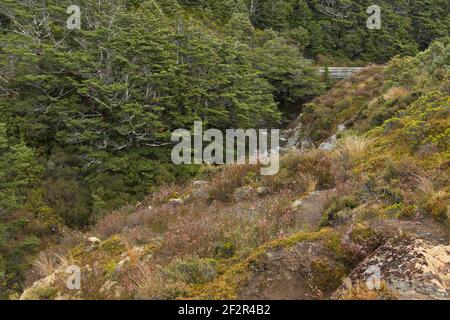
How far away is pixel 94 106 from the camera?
18938 mm

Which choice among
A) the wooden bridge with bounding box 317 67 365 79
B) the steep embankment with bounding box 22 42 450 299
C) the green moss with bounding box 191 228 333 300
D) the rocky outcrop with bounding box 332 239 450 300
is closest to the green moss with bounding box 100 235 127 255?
the steep embankment with bounding box 22 42 450 299

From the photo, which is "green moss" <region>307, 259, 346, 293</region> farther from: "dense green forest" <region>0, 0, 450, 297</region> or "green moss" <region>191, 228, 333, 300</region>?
"dense green forest" <region>0, 0, 450, 297</region>

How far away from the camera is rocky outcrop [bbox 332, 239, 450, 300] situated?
14.9 feet

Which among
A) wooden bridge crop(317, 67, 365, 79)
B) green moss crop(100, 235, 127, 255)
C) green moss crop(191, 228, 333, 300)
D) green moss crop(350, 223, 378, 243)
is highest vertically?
wooden bridge crop(317, 67, 365, 79)

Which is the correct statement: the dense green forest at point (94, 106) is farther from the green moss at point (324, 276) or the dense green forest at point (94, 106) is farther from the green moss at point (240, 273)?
the green moss at point (324, 276)

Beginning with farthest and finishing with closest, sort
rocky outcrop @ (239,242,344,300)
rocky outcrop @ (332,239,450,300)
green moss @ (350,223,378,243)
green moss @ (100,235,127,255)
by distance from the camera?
green moss @ (100,235,127,255)
green moss @ (350,223,378,243)
rocky outcrop @ (239,242,344,300)
rocky outcrop @ (332,239,450,300)

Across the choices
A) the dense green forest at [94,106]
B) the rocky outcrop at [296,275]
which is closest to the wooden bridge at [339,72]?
the dense green forest at [94,106]

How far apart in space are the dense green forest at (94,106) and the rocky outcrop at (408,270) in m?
10.2

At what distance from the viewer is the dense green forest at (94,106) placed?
51.4ft

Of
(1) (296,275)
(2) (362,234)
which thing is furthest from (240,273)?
(2) (362,234)

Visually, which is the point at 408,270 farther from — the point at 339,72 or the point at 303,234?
the point at 339,72

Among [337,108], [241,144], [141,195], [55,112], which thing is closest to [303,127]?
[337,108]

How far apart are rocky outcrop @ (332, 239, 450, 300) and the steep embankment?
0.01 meters
